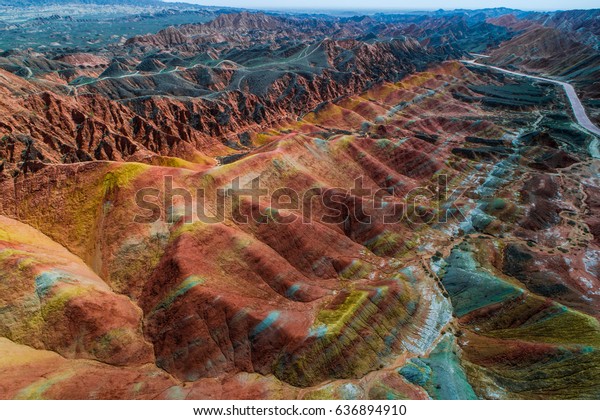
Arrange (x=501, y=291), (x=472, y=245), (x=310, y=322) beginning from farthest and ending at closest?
(x=472, y=245) → (x=501, y=291) → (x=310, y=322)

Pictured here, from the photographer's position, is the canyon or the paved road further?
the paved road

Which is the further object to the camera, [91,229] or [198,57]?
[198,57]

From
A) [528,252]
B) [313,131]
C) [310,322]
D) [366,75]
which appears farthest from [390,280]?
[366,75]

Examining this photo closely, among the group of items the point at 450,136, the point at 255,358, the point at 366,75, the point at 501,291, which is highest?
the point at 366,75

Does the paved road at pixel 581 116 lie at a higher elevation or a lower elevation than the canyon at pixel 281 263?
higher

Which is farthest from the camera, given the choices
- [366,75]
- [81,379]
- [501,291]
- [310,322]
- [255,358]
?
[366,75]

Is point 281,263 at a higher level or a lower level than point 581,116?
lower

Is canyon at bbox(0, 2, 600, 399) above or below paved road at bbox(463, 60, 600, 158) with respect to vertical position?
below

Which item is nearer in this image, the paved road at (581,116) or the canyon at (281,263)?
the canyon at (281,263)

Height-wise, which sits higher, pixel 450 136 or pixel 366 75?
pixel 366 75

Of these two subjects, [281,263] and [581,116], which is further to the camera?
[581,116]
